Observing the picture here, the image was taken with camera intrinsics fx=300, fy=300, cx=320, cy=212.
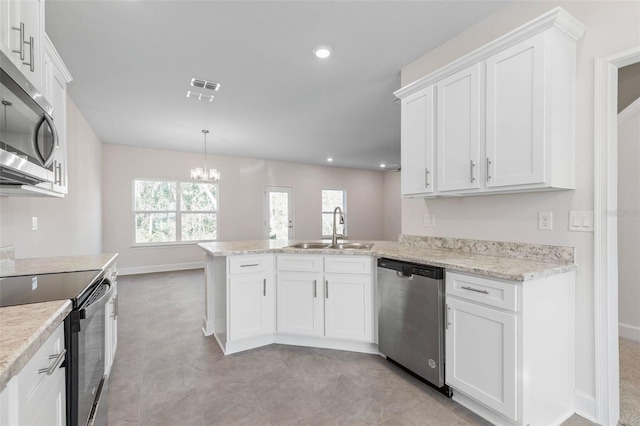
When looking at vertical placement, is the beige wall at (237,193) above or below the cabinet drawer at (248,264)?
above

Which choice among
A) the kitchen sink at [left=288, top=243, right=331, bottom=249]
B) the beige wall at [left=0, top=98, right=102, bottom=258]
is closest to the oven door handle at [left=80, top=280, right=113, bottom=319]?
the beige wall at [left=0, top=98, right=102, bottom=258]

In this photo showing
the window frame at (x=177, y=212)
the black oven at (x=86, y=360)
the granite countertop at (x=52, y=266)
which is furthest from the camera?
the window frame at (x=177, y=212)

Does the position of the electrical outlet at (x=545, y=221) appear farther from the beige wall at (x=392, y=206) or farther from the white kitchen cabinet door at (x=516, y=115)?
the beige wall at (x=392, y=206)

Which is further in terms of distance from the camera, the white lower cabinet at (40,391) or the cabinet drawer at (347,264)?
the cabinet drawer at (347,264)

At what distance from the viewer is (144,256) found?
242 inches

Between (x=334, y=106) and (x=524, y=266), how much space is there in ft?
9.77

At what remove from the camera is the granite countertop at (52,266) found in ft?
6.14

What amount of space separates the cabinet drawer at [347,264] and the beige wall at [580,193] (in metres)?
0.94

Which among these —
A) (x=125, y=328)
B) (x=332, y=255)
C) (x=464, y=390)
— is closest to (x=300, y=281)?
(x=332, y=255)

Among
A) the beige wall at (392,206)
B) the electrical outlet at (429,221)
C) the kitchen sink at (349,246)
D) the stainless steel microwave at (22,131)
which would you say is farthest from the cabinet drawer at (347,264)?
the beige wall at (392,206)

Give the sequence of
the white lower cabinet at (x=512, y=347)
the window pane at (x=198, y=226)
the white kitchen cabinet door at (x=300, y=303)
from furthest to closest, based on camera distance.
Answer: the window pane at (x=198, y=226)
the white kitchen cabinet door at (x=300, y=303)
the white lower cabinet at (x=512, y=347)

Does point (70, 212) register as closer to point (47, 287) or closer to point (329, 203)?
point (47, 287)

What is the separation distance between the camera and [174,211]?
21.3 feet

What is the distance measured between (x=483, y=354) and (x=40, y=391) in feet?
6.50
